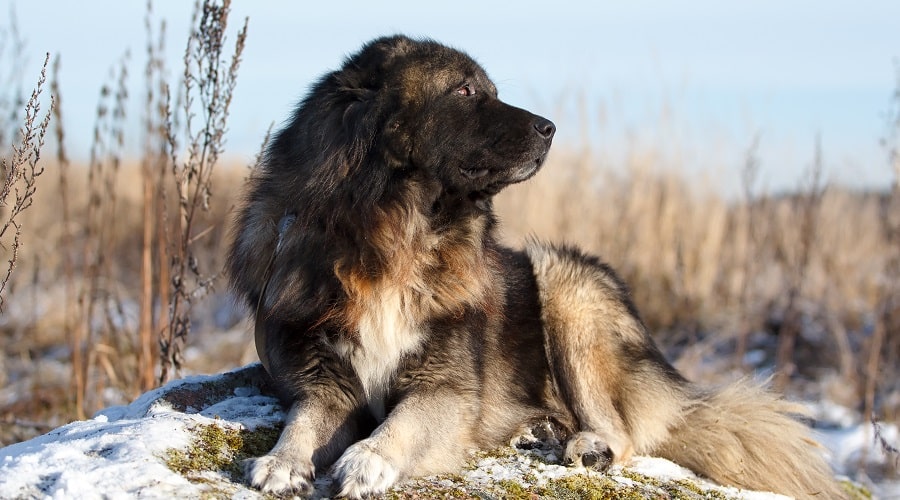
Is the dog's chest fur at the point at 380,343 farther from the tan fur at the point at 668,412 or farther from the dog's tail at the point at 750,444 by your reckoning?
the dog's tail at the point at 750,444

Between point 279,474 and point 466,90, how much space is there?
5.85ft

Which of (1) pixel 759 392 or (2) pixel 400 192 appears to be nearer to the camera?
(2) pixel 400 192

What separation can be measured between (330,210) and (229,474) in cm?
109

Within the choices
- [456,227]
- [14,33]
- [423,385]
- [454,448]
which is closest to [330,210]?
[456,227]

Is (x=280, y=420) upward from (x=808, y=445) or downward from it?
upward

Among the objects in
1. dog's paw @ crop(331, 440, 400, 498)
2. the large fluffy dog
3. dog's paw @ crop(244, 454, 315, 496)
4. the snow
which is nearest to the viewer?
the snow

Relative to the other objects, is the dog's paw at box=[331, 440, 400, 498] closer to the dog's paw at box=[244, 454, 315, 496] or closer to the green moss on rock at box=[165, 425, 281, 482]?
the dog's paw at box=[244, 454, 315, 496]

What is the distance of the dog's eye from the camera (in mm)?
3623

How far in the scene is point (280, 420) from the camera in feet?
10.8

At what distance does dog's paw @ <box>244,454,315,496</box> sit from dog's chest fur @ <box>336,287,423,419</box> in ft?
1.71

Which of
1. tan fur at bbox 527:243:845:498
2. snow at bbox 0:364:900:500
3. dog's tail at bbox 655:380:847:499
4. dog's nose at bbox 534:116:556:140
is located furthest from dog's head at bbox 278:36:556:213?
dog's tail at bbox 655:380:847:499

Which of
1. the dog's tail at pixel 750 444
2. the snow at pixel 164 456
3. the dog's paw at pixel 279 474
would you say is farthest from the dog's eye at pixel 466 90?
the dog's tail at pixel 750 444

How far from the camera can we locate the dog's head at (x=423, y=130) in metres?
3.42

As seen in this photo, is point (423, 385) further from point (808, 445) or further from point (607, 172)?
point (607, 172)
